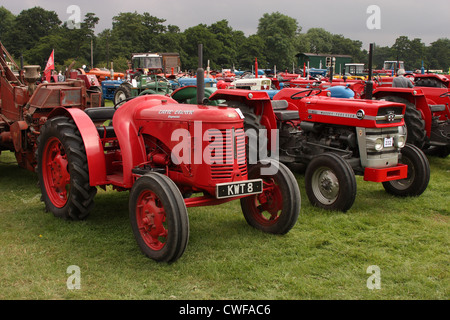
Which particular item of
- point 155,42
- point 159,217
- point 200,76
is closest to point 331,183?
point 200,76

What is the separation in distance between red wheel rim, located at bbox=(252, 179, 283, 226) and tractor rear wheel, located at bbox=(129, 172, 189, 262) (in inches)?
40.8

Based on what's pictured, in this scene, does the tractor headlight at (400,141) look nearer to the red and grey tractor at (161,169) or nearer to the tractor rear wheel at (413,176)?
the tractor rear wheel at (413,176)

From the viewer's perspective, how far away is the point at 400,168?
5.85 m

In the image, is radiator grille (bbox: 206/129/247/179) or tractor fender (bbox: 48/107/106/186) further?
tractor fender (bbox: 48/107/106/186)

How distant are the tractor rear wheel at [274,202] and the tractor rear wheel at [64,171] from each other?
1.64 m

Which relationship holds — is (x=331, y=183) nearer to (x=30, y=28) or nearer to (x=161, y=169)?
(x=161, y=169)

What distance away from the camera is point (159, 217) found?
4027 millimetres

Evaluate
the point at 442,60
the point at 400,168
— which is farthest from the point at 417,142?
the point at 442,60

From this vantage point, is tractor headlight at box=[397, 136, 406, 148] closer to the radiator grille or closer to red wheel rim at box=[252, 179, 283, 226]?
red wheel rim at box=[252, 179, 283, 226]

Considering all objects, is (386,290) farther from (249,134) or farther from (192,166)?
(249,134)

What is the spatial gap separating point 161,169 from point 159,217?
0.56 meters

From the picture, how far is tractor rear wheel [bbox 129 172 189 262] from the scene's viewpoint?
3.82m

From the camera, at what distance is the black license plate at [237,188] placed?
4.00 metres

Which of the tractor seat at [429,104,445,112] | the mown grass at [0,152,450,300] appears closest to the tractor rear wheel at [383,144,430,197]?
the mown grass at [0,152,450,300]
